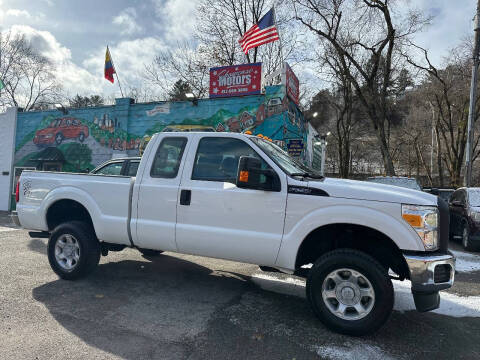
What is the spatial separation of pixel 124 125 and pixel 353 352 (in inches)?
482

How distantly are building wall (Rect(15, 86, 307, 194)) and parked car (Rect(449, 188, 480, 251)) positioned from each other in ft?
17.9

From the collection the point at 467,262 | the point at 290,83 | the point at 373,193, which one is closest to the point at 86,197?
the point at 373,193

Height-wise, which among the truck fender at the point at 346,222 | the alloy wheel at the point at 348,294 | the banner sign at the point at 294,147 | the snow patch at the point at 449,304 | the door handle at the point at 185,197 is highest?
the banner sign at the point at 294,147

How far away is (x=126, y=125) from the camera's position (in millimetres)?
13211

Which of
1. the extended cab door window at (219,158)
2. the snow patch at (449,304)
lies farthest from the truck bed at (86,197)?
the snow patch at (449,304)

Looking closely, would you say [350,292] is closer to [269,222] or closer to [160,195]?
[269,222]

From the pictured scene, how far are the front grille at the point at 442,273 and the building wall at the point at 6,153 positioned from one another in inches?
707

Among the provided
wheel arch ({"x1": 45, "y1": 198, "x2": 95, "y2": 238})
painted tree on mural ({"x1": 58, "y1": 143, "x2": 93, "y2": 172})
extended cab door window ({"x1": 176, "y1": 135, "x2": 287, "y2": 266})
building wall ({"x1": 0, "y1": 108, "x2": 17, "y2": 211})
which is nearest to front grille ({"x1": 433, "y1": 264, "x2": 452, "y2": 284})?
extended cab door window ({"x1": 176, "y1": 135, "x2": 287, "y2": 266})

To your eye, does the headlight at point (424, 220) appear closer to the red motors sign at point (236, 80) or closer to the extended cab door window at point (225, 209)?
the extended cab door window at point (225, 209)

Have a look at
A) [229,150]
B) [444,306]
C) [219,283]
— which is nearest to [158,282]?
[219,283]

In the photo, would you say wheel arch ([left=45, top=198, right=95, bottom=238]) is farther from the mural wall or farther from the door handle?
the mural wall

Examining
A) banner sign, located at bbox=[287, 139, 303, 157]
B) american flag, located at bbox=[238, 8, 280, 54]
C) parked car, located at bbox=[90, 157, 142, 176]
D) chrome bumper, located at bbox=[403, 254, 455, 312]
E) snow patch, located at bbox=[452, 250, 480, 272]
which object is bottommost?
snow patch, located at bbox=[452, 250, 480, 272]

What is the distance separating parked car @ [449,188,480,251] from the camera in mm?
8438

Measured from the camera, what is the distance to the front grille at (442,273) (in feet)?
10.3
